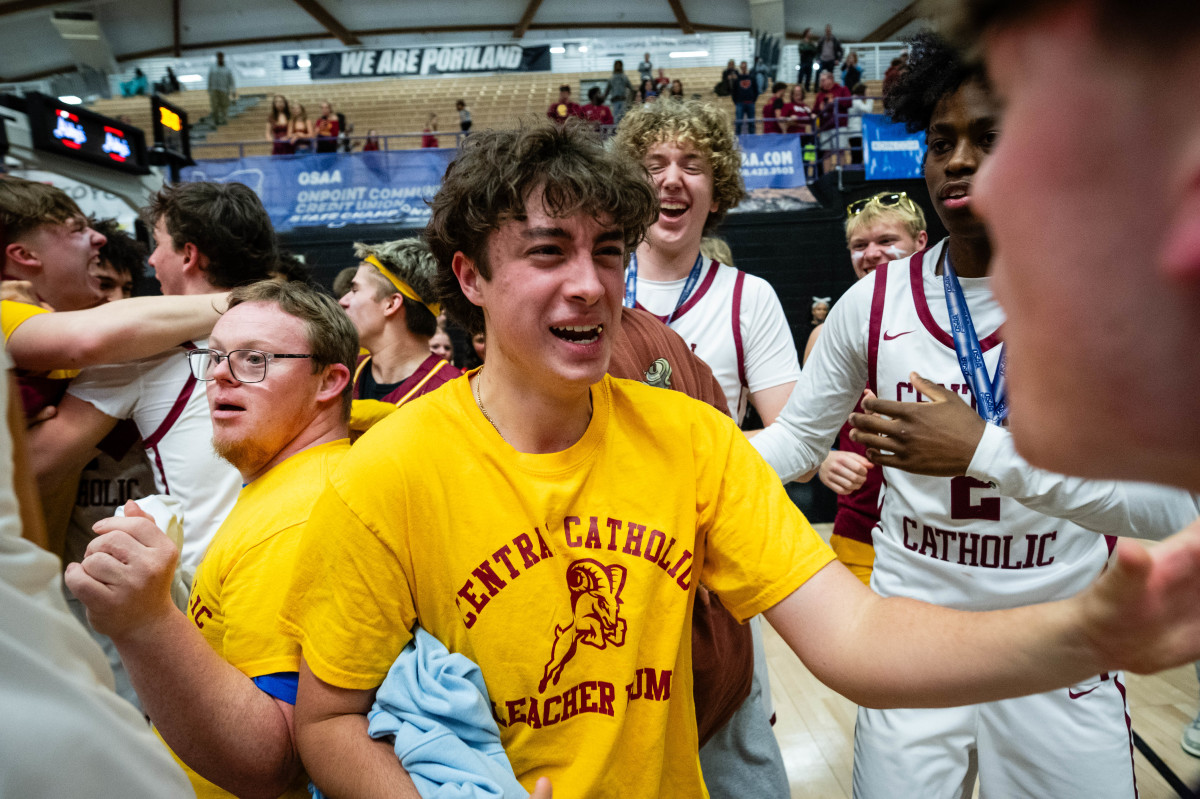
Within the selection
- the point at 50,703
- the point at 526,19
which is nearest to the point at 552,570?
the point at 50,703

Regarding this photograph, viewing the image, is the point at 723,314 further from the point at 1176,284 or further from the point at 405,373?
the point at 1176,284

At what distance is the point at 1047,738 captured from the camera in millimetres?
1620

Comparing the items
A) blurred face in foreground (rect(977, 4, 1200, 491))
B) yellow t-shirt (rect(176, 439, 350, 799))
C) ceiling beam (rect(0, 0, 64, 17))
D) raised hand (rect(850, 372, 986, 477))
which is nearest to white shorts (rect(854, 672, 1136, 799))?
raised hand (rect(850, 372, 986, 477))

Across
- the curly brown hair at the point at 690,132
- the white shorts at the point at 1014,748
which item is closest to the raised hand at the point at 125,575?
the white shorts at the point at 1014,748

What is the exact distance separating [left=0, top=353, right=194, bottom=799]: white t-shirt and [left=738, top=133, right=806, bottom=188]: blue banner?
37.5ft

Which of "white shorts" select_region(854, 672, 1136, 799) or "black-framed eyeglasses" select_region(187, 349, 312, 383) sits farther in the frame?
"black-framed eyeglasses" select_region(187, 349, 312, 383)

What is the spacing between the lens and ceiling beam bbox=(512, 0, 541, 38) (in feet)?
71.9

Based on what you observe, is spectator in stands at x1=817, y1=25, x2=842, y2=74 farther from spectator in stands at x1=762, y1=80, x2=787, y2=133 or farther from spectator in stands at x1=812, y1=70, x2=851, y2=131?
spectator in stands at x1=762, y1=80, x2=787, y2=133

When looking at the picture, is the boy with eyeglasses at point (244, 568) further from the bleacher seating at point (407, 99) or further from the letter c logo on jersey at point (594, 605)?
the bleacher seating at point (407, 99)

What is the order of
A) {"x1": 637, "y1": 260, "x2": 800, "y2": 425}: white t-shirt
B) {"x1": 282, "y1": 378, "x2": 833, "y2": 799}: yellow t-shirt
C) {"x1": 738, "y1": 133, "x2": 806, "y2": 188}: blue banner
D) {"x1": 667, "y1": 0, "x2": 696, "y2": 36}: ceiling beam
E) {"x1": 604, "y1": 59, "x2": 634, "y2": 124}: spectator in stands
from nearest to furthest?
1. {"x1": 282, "y1": 378, "x2": 833, "y2": 799}: yellow t-shirt
2. {"x1": 637, "y1": 260, "x2": 800, "y2": 425}: white t-shirt
3. {"x1": 738, "y1": 133, "x2": 806, "y2": 188}: blue banner
4. {"x1": 604, "y1": 59, "x2": 634, "y2": 124}: spectator in stands
5. {"x1": 667, "y1": 0, "x2": 696, "y2": 36}: ceiling beam

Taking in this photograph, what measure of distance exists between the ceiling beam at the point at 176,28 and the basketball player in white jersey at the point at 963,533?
85.9 ft

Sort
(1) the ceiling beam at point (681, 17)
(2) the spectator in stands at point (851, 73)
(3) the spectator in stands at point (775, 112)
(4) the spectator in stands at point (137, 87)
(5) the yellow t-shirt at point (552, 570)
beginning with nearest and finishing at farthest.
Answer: (5) the yellow t-shirt at point (552, 570) → (3) the spectator in stands at point (775, 112) → (2) the spectator in stands at point (851, 73) → (4) the spectator in stands at point (137, 87) → (1) the ceiling beam at point (681, 17)

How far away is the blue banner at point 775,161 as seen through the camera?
36.6ft

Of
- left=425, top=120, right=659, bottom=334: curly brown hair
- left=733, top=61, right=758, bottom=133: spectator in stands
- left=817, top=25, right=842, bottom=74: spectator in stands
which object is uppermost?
left=817, top=25, right=842, bottom=74: spectator in stands
